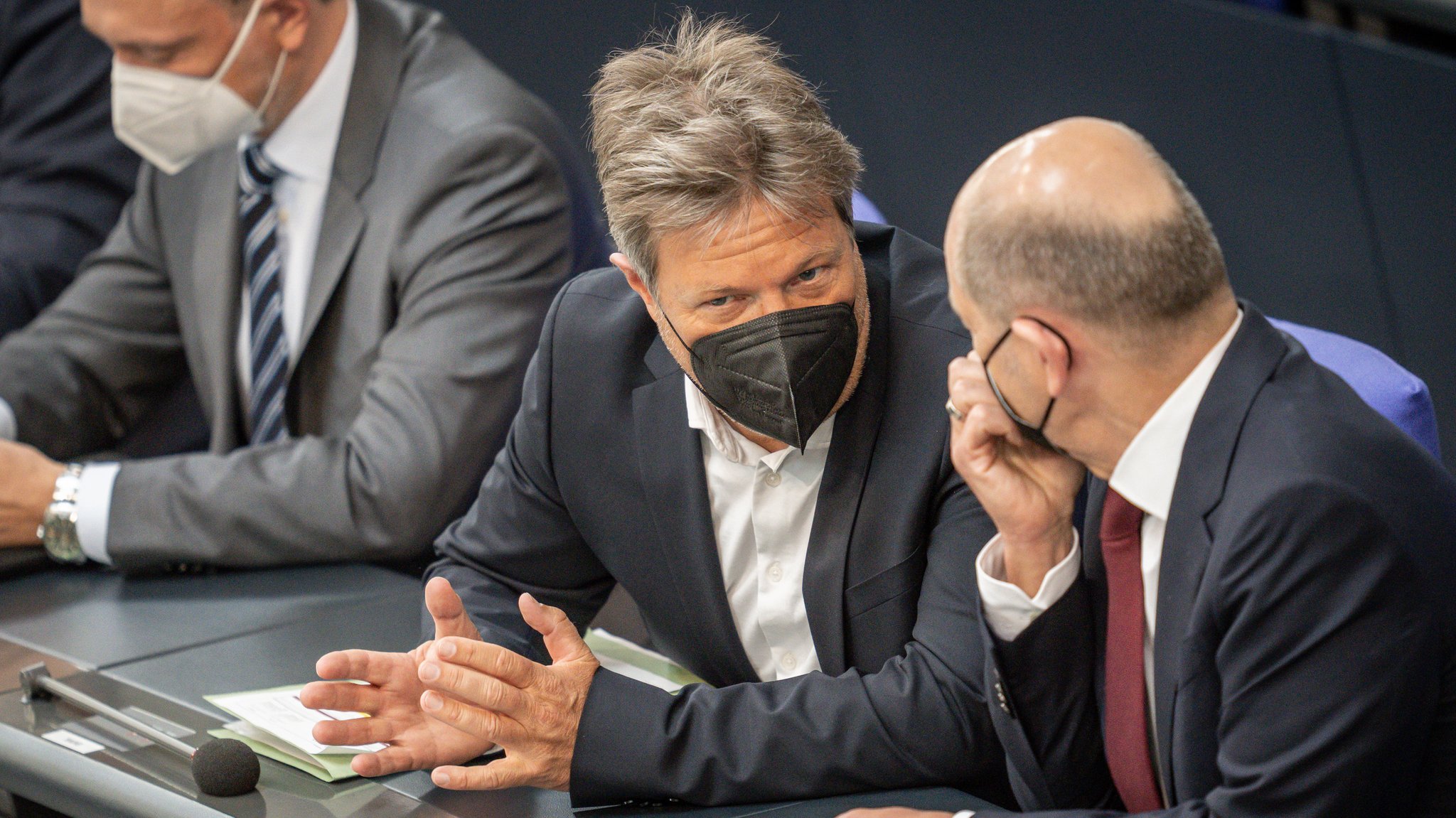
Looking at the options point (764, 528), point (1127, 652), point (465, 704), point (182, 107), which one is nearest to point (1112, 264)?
point (1127, 652)

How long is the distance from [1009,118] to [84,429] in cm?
232

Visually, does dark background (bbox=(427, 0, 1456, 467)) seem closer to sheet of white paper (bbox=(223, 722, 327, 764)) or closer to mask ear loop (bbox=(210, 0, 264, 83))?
mask ear loop (bbox=(210, 0, 264, 83))

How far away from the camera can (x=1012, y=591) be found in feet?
4.97

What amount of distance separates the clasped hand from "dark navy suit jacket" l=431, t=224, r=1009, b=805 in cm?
4

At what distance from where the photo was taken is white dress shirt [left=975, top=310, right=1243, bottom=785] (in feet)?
4.52

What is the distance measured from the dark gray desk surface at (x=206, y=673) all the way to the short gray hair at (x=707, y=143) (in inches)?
24.7

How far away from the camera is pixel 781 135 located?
5.49ft

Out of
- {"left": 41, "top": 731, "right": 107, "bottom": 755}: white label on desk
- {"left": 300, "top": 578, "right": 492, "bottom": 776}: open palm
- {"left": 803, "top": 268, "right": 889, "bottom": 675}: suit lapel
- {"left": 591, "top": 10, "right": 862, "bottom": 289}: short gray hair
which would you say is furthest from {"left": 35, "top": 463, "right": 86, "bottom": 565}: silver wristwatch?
{"left": 803, "top": 268, "right": 889, "bottom": 675}: suit lapel

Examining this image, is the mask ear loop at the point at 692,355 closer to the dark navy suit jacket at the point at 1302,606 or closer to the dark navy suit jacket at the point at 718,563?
the dark navy suit jacket at the point at 718,563

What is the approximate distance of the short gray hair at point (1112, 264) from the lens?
4.27ft

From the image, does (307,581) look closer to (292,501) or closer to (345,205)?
(292,501)

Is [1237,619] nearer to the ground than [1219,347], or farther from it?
nearer to the ground

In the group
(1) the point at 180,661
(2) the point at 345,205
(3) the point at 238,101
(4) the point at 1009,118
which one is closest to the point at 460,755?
(1) the point at 180,661

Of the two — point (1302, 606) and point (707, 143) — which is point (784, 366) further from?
point (1302, 606)
